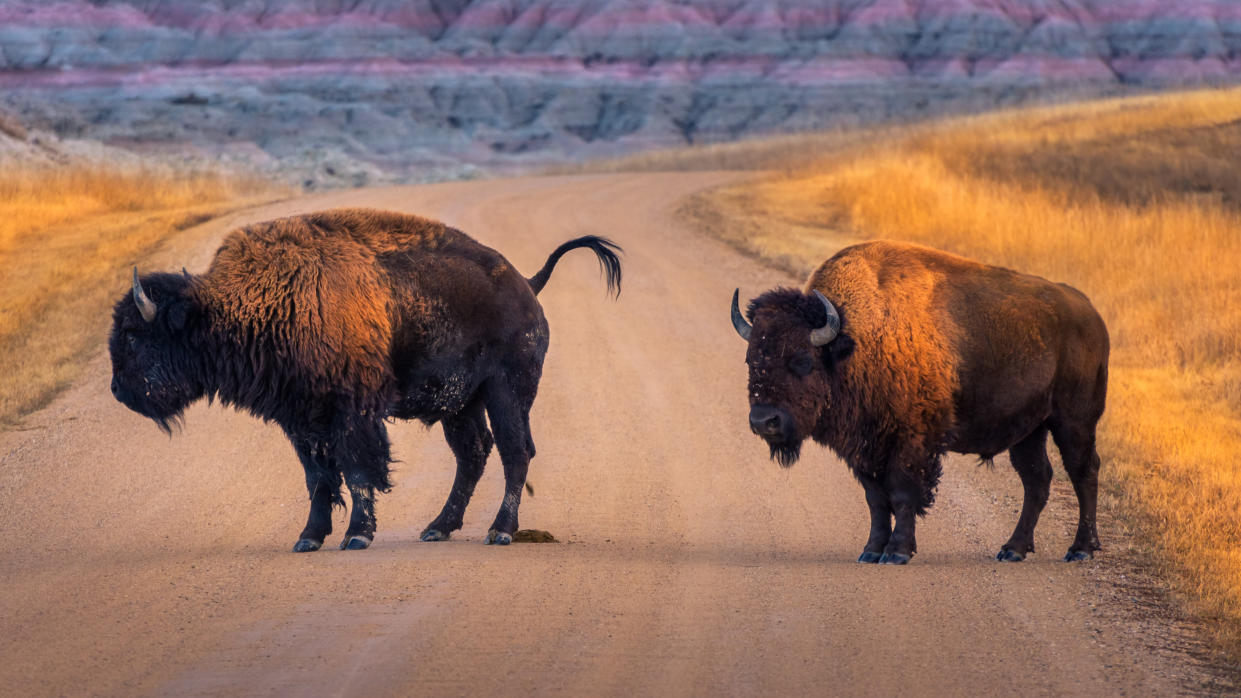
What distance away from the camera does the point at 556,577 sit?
7816 mm

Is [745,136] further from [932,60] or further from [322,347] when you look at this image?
[322,347]

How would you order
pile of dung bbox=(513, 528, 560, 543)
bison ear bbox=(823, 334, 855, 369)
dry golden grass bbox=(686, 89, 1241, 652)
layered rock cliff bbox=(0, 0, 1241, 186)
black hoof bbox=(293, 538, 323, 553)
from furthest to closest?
layered rock cliff bbox=(0, 0, 1241, 186), dry golden grass bbox=(686, 89, 1241, 652), pile of dung bbox=(513, 528, 560, 543), black hoof bbox=(293, 538, 323, 553), bison ear bbox=(823, 334, 855, 369)

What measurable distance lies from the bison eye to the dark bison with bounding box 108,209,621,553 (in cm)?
189

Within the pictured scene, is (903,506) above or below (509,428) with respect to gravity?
below

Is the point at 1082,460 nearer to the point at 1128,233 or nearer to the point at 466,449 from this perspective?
the point at 466,449

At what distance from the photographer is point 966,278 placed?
9.21m

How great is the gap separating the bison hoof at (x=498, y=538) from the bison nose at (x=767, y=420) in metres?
1.78

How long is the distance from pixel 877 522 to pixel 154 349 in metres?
4.67

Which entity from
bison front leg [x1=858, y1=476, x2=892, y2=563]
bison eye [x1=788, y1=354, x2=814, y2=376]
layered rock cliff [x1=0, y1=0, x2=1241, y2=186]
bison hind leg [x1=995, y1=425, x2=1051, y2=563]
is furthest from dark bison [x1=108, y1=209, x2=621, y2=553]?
layered rock cliff [x1=0, y1=0, x2=1241, y2=186]

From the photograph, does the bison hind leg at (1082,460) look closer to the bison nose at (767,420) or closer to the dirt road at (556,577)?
the dirt road at (556,577)

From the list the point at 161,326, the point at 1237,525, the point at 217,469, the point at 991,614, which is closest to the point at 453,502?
the point at 161,326

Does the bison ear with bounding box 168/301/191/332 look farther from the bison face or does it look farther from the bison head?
the bison head

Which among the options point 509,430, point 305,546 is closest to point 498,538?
point 509,430

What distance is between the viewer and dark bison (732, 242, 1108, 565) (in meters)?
8.50
